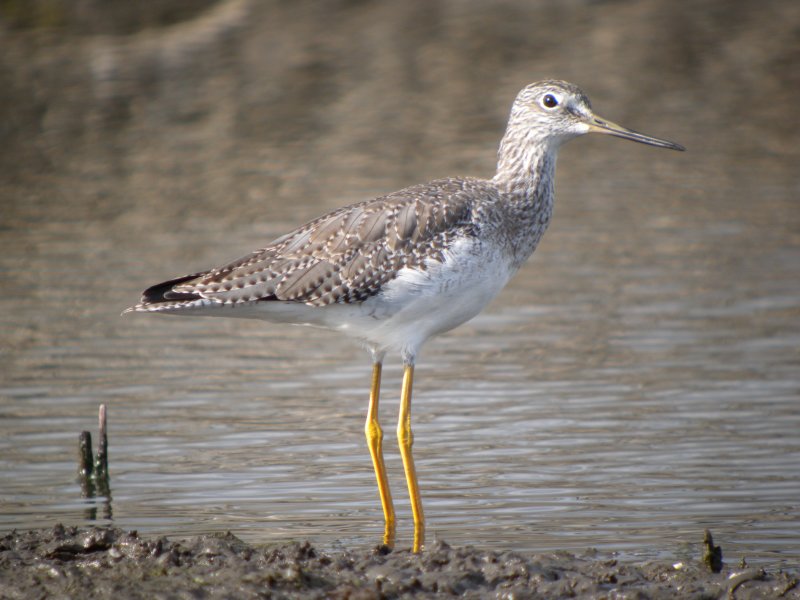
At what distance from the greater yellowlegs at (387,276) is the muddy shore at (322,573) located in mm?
1301

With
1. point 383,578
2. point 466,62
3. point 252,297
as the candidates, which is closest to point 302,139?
point 466,62

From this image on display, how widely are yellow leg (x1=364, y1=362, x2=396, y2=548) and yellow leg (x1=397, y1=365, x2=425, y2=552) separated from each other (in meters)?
0.13

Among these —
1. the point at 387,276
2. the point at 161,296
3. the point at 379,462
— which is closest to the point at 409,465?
the point at 379,462

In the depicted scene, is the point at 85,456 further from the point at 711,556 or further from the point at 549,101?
the point at 711,556

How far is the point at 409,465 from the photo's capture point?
8.71 meters

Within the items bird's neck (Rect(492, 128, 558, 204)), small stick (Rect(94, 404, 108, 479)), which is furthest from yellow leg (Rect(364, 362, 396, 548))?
small stick (Rect(94, 404, 108, 479))

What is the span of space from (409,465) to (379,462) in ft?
0.86

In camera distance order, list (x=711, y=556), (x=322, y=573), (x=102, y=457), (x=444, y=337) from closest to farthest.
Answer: (x=322, y=573)
(x=711, y=556)
(x=102, y=457)
(x=444, y=337)

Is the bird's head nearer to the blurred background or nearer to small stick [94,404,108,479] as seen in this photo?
the blurred background

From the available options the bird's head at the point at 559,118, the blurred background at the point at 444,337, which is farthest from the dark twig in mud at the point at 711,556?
the bird's head at the point at 559,118

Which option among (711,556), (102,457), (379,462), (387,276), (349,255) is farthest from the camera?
(102,457)

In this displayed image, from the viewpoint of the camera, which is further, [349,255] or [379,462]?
[379,462]

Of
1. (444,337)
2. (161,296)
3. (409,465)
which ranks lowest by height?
(409,465)

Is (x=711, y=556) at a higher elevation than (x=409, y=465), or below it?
below
